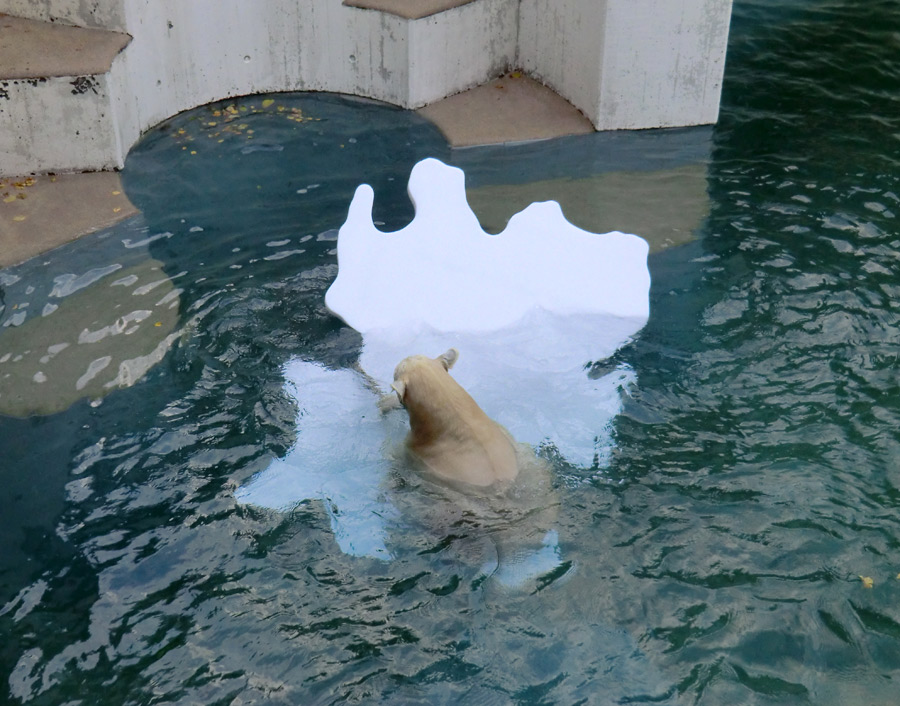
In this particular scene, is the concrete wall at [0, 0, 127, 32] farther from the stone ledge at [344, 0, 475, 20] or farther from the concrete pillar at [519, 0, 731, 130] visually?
the concrete pillar at [519, 0, 731, 130]

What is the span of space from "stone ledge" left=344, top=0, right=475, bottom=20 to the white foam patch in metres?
3.09

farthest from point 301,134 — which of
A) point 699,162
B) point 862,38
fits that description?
point 862,38

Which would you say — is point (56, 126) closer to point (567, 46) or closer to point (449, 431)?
point (567, 46)

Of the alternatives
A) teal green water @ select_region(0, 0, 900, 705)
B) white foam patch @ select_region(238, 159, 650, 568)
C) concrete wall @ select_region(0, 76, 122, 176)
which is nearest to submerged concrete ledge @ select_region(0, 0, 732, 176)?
concrete wall @ select_region(0, 76, 122, 176)

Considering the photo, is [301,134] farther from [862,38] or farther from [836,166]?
[862,38]

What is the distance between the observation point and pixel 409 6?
9.95m

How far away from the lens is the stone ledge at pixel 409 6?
9781 mm

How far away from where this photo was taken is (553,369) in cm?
647

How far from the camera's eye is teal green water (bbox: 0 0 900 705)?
15.1ft

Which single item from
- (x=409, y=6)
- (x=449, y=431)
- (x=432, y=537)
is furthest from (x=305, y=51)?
(x=432, y=537)

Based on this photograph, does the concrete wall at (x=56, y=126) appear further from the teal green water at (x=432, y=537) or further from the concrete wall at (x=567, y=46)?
the concrete wall at (x=567, y=46)

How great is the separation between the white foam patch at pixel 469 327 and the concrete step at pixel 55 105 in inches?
A: 127

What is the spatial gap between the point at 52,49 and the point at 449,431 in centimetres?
607

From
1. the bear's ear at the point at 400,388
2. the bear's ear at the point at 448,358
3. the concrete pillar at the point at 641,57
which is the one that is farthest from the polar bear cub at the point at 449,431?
the concrete pillar at the point at 641,57
